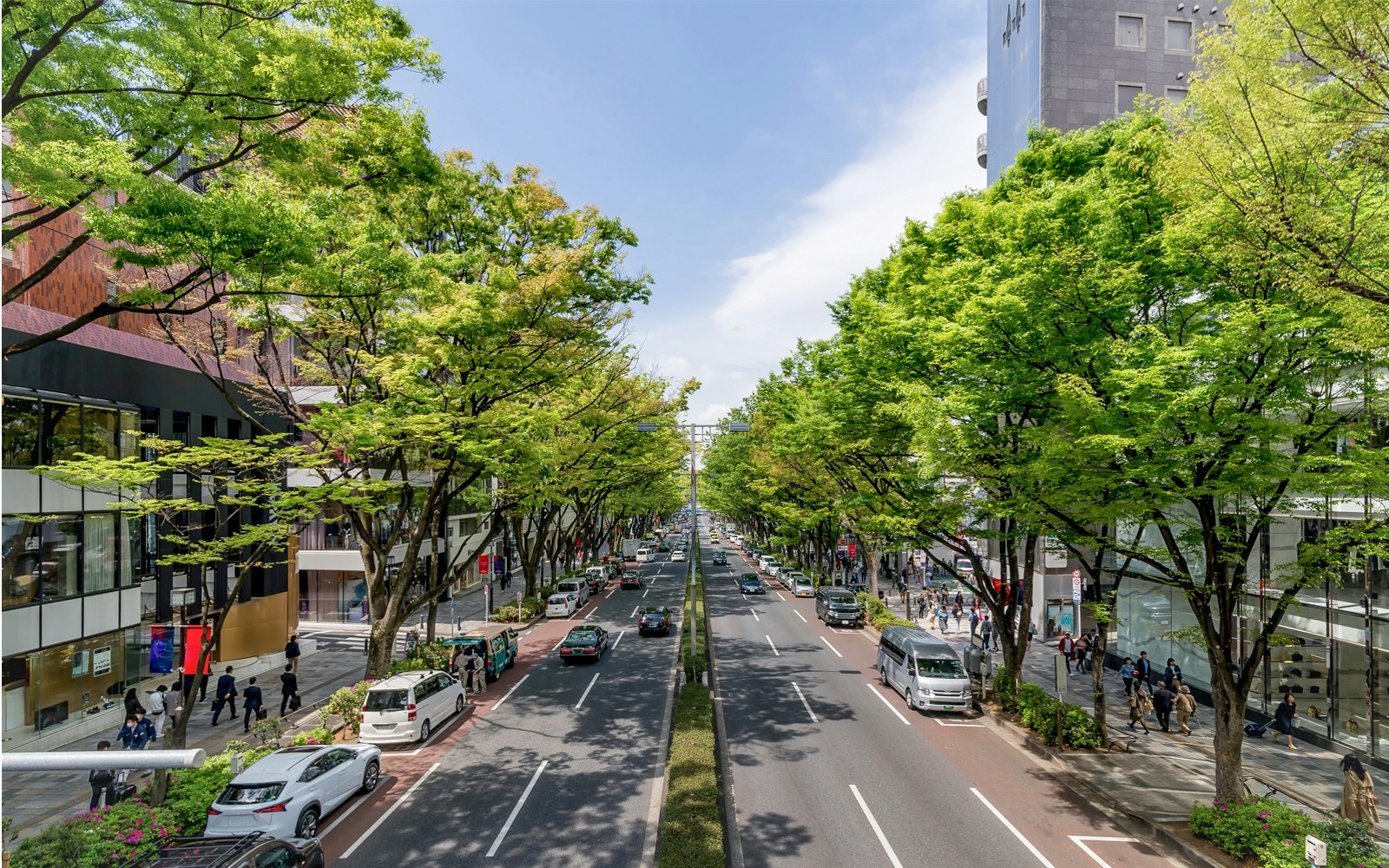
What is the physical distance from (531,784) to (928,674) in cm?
1184

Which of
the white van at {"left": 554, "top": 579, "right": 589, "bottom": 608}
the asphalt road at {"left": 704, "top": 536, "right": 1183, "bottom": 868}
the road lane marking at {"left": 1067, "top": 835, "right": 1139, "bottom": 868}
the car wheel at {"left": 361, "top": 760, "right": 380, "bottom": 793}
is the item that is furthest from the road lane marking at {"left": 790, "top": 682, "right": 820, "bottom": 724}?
the white van at {"left": 554, "top": 579, "right": 589, "bottom": 608}

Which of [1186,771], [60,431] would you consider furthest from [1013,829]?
[60,431]

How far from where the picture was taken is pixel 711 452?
77.0 meters

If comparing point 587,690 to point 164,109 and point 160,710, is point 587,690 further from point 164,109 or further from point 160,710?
point 164,109

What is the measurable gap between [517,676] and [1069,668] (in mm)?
20246

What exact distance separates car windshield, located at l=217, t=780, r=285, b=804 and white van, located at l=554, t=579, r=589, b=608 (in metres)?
26.9

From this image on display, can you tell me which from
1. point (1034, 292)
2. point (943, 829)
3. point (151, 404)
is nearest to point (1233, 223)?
point (1034, 292)

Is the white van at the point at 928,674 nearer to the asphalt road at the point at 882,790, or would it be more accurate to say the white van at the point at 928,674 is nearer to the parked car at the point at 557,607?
the asphalt road at the point at 882,790

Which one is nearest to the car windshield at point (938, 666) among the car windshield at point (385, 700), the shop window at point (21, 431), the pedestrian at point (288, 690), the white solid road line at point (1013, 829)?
the white solid road line at point (1013, 829)

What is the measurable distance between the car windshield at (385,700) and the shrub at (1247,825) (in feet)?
55.9

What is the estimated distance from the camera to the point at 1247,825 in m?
11.9

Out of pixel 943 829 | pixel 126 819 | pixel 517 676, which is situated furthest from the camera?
pixel 517 676

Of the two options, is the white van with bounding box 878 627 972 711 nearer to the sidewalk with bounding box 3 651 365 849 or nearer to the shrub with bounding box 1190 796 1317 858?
the shrub with bounding box 1190 796 1317 858

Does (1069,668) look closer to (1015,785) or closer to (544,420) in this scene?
(1015,785)
